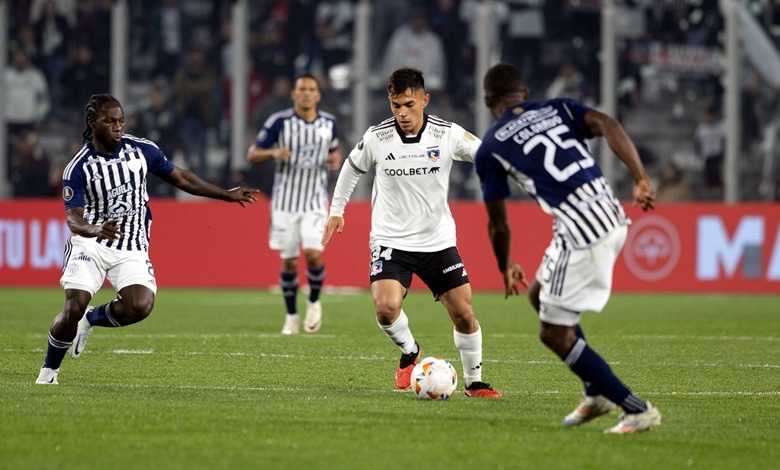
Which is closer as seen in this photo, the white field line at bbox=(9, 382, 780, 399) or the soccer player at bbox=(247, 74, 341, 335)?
the white field line at bbox=(9, 382, 780, 399)

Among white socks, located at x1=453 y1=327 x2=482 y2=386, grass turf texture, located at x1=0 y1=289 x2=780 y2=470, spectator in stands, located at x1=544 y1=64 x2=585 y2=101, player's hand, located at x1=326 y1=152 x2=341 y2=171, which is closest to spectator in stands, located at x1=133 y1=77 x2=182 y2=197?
spectator in stands, located at x1=544 y1=64 x2=585 y2=101

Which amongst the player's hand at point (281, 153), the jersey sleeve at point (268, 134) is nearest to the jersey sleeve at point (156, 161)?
the player's hand at point (281, 153)

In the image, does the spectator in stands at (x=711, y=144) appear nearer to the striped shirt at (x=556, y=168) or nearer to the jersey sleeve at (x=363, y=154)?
the jersey sleeve at (x=363, y=154)

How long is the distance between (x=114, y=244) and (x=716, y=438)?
430cm

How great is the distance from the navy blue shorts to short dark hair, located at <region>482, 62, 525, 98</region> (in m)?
1.95

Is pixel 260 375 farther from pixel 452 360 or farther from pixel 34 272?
pixel 34 272

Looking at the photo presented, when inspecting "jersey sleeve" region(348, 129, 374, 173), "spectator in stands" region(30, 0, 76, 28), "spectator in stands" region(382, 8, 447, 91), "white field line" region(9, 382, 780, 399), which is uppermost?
"spectator in stands" region(30, 0, 76, 28)

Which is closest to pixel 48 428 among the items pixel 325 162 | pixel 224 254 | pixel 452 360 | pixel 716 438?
pixel 716 438

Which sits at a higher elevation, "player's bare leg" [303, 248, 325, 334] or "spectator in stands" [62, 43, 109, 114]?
"spectator in stands" [62, 43, 109, 114]

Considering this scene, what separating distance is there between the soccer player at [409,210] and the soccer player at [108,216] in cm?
97

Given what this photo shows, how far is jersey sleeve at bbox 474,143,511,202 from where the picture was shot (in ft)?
21.0

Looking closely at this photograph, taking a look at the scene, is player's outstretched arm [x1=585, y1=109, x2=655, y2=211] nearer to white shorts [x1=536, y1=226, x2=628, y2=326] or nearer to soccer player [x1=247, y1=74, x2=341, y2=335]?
white shorts [x1=536, y1=226, x2=628, y2=326]

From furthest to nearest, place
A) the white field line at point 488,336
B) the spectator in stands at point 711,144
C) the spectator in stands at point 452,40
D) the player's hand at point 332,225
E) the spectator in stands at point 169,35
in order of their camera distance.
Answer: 1. the spectator in stands at point 169,35
2. the spectator in stands at point 452,40
3. the spectator in stands at point 711,144
4. the white field line at point 488,336
5. the player's hand at point 332,225

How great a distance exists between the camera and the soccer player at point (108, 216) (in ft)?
26.9
